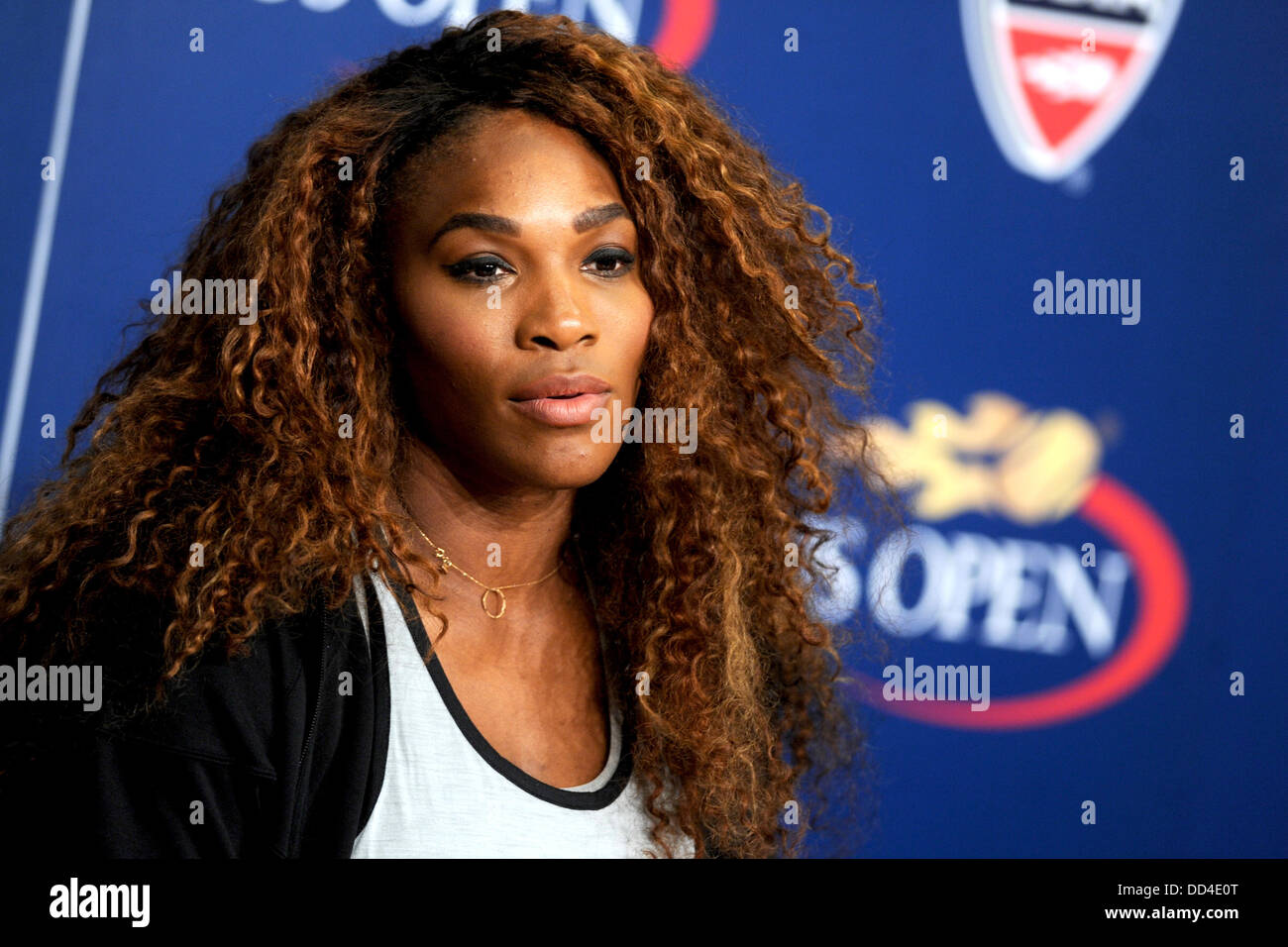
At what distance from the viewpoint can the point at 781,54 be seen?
2133mm

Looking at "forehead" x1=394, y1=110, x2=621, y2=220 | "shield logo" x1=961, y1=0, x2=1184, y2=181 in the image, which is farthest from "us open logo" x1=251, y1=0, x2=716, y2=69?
"forehead" x1=394, y1=110, x2=621, y2=220

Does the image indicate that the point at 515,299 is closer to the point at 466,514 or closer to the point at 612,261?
the point at 612,261

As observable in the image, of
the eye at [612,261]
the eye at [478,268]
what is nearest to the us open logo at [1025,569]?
the eye at [612,261]

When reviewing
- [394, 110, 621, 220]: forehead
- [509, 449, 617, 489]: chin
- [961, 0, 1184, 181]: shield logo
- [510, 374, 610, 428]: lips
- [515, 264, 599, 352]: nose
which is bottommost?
[509, 449, 617, 489]: chin

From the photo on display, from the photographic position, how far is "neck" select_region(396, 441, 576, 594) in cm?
146

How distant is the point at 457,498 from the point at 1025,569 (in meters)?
1.14

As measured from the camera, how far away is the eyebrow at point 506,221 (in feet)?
4.47

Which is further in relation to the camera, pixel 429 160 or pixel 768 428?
pixel 768 428

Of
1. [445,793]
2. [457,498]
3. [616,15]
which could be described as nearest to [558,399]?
[457,498]

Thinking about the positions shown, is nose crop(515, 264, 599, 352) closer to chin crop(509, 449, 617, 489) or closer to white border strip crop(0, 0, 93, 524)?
chin crop(509, 449, 617, 489)

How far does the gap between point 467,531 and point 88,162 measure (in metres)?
0.92

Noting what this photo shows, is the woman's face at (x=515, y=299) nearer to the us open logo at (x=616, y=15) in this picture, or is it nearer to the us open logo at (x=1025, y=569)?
the us open logo at (x=616, y=15)

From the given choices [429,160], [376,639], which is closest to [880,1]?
[429,160]

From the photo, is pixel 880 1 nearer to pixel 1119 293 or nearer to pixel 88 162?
pixel 1119 293
